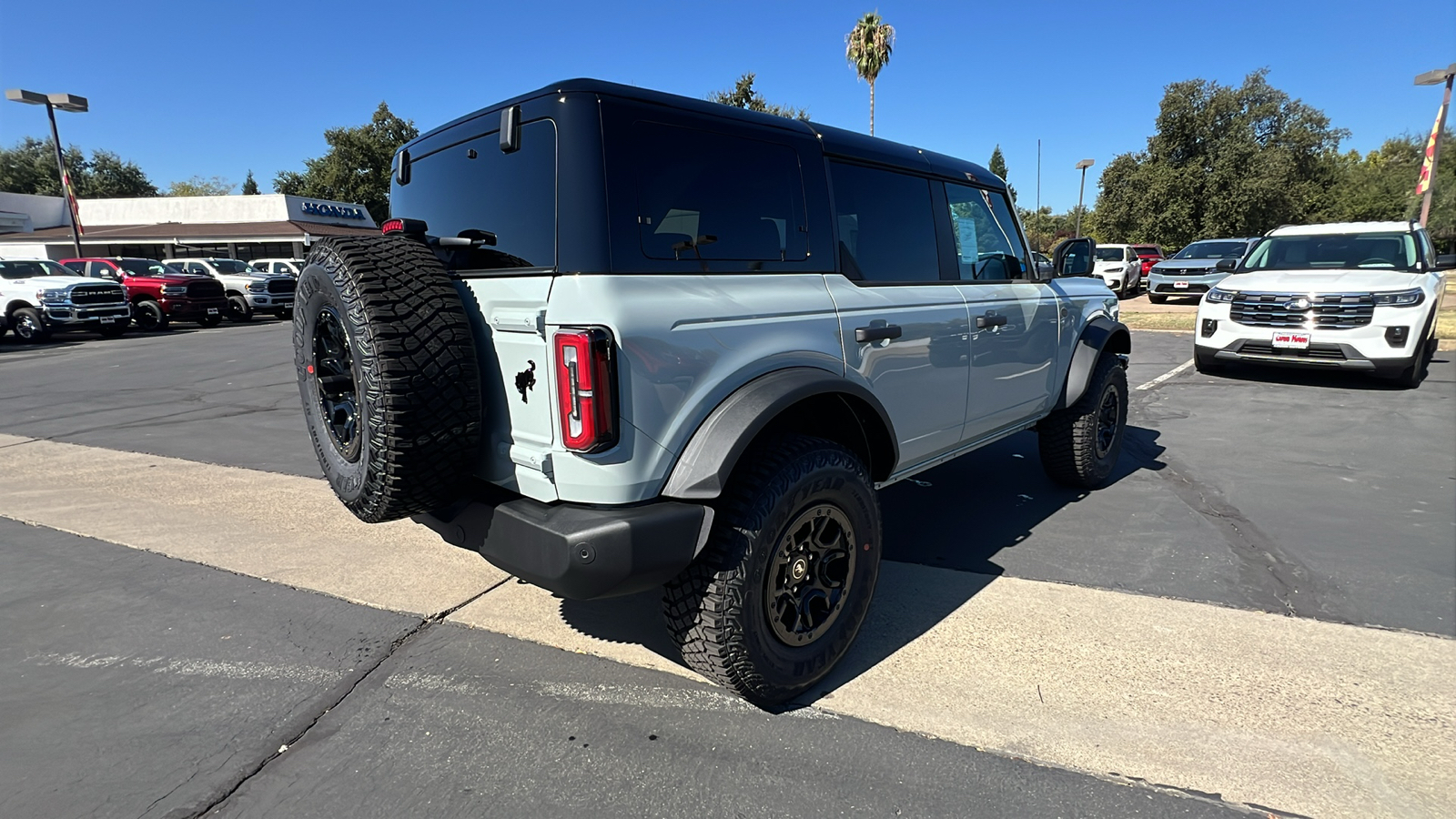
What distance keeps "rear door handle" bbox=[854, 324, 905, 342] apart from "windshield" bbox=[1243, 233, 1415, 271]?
26.8ft

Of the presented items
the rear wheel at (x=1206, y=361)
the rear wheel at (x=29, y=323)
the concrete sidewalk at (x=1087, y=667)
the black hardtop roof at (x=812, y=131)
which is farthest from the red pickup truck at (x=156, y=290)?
the rear wheel at (x=1206, y=361)

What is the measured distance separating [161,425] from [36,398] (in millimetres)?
3524

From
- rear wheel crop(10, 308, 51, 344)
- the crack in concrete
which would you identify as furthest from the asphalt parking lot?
rear wheel crop(10, 308, 51, 344)

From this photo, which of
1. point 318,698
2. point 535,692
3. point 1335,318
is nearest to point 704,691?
point 535,692

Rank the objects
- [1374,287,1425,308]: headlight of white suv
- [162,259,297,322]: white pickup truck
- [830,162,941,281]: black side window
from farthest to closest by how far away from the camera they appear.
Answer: [162,259,297,322]: white pickup truck → [1374,287,1425,308]: headlight of white suv → [830,162,941,281]: black side window

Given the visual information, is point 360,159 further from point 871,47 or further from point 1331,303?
point 1331,303

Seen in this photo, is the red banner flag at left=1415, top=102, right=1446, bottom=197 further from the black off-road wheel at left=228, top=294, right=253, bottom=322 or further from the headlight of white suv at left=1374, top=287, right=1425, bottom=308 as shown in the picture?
the black off-road wheel at left=228, top=294, right=253, bottom=322

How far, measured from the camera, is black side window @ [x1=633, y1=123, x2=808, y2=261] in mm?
2381

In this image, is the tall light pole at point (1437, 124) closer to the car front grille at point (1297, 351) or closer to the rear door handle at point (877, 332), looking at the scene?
the car front grille at point (1297, 351)

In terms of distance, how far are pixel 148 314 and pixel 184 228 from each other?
66.4ft

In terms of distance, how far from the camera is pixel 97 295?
17.6 metres

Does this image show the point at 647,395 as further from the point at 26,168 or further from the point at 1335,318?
the point at 26,168

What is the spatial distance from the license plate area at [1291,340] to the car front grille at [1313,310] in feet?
0.32

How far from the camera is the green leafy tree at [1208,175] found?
1375 inches
